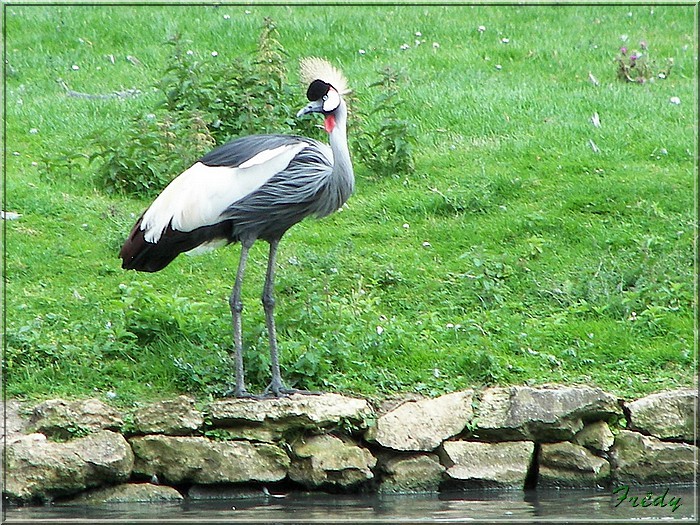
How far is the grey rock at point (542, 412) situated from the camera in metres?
6.25

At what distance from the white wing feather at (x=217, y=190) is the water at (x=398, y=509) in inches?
58.9

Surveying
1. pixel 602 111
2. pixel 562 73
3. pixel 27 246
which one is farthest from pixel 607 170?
pixel 27 246

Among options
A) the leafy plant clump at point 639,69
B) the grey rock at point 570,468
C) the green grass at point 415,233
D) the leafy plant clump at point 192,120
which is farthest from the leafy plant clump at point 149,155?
the leafy plant clump at point 639,69

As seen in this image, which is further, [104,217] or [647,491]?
[104,217]

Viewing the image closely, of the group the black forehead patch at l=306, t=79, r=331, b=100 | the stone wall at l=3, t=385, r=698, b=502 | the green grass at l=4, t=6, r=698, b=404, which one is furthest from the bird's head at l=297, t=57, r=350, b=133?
the stone wall at l=3, t=385, r=698, b=502

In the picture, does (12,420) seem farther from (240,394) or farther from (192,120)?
(192,120)

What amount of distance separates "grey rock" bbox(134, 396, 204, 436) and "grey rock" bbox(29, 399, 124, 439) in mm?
121

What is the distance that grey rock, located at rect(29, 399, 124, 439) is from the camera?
6.00m

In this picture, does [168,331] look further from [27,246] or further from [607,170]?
[607,170]

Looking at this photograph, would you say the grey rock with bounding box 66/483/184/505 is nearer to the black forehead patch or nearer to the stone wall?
the stone wall

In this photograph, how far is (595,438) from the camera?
20.8 feet

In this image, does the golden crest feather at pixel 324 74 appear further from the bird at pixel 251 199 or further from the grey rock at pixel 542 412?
the grey rock at pixel 542 412

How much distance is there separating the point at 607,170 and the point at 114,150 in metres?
3.84

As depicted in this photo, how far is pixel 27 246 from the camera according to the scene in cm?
805
